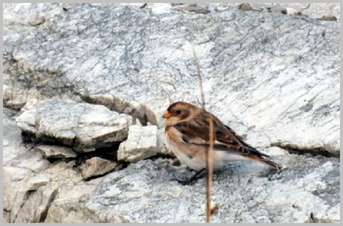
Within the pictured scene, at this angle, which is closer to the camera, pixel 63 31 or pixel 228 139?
pixel 228 139

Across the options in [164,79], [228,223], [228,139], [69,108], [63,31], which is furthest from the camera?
[63,31]

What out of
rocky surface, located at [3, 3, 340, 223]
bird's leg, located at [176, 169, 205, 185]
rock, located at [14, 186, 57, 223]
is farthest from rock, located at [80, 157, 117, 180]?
bird's leg, located at [176, 169, 205, 185]

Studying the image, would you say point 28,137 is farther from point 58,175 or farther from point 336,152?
point 336,152

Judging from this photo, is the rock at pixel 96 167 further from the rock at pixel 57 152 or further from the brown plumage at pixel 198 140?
the brown plumage at pixel 198 140

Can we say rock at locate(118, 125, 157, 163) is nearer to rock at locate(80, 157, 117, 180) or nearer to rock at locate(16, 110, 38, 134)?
rock at locate(80, 157, 117, 180)

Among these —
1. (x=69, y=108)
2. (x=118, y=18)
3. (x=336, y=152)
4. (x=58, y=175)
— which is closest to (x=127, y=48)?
(x=118, y=18)

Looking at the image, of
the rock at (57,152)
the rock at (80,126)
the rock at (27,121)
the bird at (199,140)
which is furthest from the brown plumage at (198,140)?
the rock at (27,121)
